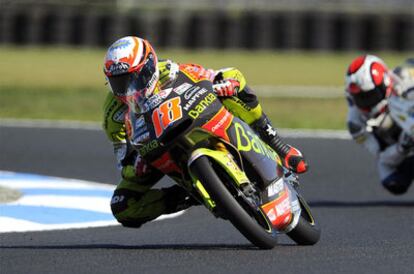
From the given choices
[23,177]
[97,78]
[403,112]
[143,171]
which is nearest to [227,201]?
[143,171]

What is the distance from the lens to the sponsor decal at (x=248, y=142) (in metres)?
7.57

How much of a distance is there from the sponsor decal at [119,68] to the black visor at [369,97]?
4168mm

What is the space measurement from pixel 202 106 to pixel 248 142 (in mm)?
419

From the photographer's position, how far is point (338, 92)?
24.4 m

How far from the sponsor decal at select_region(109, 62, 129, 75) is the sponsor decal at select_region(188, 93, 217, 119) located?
19.3 inches

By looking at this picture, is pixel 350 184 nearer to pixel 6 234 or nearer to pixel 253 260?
pixel 6 234

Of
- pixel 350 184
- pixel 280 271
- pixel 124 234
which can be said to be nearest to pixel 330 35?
pixel 350 184

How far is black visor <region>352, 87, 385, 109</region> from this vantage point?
11.0 meters

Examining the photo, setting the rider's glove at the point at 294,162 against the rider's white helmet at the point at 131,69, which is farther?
the rider's glove at the point at 294,162

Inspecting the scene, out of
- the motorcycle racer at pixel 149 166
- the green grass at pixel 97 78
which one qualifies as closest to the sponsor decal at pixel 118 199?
the motorcycle racer at pixel 149 166

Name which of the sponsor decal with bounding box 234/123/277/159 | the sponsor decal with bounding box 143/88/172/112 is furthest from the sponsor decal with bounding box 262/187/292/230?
the sponsor decal with bounding box 143/88/172/112

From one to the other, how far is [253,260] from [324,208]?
12.3ft

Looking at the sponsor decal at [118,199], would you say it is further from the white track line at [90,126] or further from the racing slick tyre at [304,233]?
the white track line at [90,126]

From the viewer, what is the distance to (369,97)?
11.0 metres
